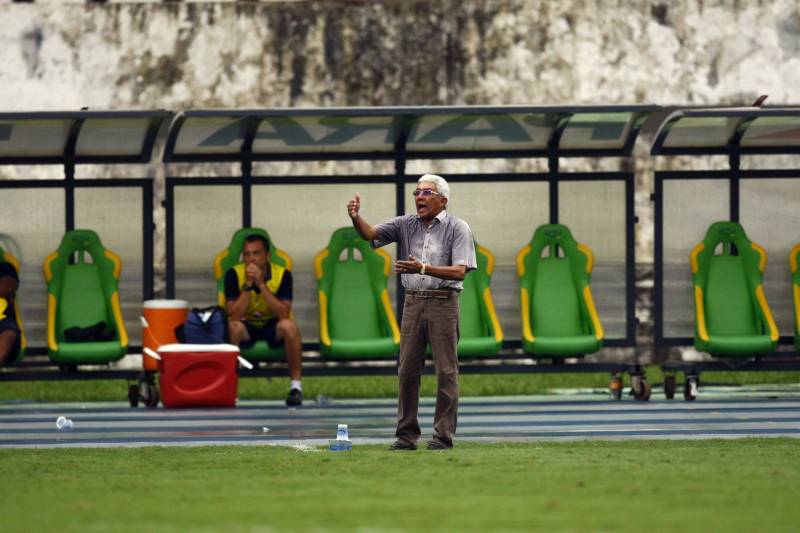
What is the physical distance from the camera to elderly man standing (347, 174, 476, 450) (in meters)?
11.2

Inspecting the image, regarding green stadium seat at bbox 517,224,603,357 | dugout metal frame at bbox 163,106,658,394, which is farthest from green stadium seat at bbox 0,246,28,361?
green stadium seat at bbox 517,224,603,357

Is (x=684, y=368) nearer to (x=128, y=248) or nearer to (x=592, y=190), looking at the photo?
(x=592, y=190)

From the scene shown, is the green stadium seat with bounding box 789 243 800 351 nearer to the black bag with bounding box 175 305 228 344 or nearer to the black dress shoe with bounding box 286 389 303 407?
the black dress shoe with bounding box 286 389 303 407

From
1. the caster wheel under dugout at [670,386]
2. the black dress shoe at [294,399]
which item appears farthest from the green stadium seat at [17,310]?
the caster wheel under dugout at [670,386]

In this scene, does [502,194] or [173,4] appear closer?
[502,194]

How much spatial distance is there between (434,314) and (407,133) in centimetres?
559

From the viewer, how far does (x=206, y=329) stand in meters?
15.6

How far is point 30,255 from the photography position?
16781 millimetres

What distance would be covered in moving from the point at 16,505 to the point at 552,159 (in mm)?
9134

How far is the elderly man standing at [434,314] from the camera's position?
11195 millimetres

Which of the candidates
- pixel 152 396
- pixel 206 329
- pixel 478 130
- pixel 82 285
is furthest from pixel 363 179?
pixel 152 396

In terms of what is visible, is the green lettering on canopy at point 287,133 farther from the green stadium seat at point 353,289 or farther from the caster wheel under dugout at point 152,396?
the caster wheel under dugout at point 152,396

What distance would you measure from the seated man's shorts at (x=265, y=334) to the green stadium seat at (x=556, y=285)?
7.23ft

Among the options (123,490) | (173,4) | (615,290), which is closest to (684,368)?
(615,290)
